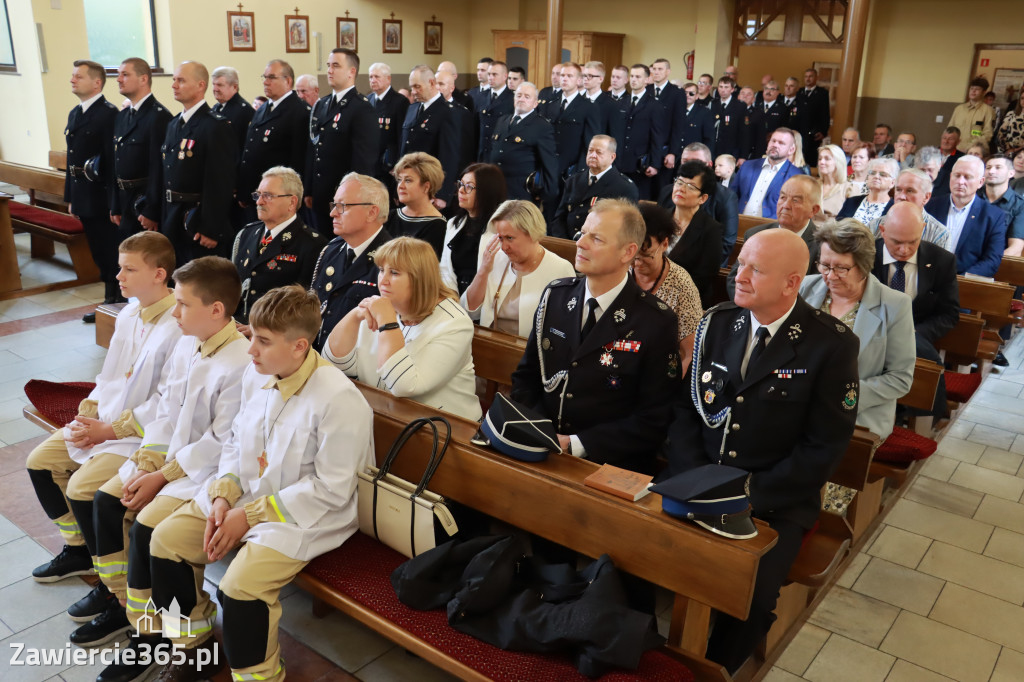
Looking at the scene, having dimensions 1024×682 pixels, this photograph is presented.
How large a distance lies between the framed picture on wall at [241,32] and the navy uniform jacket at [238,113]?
6501 millimetres

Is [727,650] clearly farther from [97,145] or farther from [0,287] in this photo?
[0,287]

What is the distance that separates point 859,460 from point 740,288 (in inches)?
27.6

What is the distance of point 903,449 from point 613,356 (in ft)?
4.09

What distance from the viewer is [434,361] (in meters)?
2.76

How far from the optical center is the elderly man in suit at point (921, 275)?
3.67 metres

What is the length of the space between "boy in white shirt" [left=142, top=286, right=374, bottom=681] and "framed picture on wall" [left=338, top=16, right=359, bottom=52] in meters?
12.6

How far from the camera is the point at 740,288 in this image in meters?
2.39

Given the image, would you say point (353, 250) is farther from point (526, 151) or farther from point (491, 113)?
point (491, 113)

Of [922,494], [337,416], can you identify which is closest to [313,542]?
[337,416]

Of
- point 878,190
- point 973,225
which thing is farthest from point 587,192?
point 973,225

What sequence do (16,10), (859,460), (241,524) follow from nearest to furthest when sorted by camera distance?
(241,524) → (859,460) → (16,10)

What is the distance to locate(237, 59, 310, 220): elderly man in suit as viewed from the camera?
616 cm

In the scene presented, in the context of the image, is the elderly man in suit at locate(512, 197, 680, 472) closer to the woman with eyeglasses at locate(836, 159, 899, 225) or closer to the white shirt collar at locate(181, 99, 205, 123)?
the woman with eyeglasses at locate(836, 159, 899, 225)

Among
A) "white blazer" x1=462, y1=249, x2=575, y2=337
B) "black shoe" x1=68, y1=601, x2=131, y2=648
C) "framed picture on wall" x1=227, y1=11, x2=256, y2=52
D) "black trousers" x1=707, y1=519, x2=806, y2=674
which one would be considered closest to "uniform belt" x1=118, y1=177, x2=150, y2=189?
"white blazer" x1=462, y1=249, x2=575, y2=337
